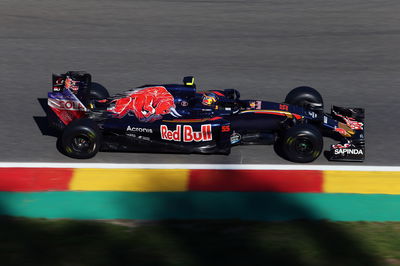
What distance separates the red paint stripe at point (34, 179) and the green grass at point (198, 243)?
0.90 metres

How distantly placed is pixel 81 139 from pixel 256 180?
2.48 m

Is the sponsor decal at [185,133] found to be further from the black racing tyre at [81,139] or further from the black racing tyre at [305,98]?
the black racing tyre at [305,98]

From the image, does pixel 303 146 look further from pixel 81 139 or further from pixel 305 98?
pixel 81 139

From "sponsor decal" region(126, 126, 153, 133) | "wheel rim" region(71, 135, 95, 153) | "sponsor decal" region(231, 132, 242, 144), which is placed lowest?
"wheel rim" region(71, 135, 95, 153)

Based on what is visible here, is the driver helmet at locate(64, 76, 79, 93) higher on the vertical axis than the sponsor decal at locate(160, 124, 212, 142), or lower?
higher

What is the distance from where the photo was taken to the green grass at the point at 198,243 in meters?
5.88

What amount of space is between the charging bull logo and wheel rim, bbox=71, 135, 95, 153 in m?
0.58

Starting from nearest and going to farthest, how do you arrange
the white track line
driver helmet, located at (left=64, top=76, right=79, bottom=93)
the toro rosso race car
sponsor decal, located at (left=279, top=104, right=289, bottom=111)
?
1. the white track line
2. the toro rosso race car
3. sponsor decal, located at (left=279, top=104, right=289, bottom=111)
4. driver helmet, located at (left=64, top=76, right=79, bottom=93)

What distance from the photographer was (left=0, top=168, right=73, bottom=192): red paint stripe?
7.75m

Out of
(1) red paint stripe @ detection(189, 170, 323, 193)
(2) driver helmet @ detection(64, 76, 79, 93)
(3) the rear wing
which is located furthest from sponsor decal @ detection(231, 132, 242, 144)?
(2) driver helmet @ detection(64, 76, 79, 93)

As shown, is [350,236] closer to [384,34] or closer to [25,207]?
[25,207]

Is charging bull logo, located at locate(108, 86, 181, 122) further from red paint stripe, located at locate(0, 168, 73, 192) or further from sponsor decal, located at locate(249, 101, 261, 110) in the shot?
red paint stripe, located at locate(0, 168, 73, 192)

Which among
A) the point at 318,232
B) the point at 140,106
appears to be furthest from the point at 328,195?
the point at 140,106

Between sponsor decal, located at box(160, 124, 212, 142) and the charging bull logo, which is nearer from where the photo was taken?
sponsor decal, located at box(160, 124, 212, 142)
